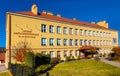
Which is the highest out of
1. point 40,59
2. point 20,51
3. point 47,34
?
point 47,34

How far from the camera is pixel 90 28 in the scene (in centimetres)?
5619

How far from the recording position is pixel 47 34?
4191cm

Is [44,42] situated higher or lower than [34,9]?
lower

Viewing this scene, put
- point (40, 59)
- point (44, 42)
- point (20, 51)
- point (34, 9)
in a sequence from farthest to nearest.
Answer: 1. point (34, 9)
2. point (44, 42)
3. point (20, 51)
4. point (40, 59)

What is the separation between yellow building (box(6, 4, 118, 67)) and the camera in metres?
35.2

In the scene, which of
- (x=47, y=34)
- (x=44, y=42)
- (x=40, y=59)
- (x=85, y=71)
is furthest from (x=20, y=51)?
(x=85, y=71)

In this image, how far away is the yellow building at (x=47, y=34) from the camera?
116 ft

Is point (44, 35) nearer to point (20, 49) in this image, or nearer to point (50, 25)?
point (50, 25)

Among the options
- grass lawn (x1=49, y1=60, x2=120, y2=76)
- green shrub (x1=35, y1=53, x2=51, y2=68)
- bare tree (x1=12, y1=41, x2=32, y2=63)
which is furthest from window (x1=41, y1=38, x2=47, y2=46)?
grass lawn (x1=49, y1=60, x2=120, y2=76)

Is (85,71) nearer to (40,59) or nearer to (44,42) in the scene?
(40,59)

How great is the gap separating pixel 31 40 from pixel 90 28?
24.4 meters

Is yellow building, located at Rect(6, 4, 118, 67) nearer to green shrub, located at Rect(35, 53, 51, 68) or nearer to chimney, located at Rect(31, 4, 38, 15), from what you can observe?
chimney, located at Rect(31, 4, 38, 15)

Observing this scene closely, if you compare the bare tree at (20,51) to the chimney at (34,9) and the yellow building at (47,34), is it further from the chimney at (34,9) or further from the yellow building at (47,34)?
the chimney at (34,9)

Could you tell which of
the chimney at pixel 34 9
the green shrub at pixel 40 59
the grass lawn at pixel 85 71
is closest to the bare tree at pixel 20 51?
the green shrub at pixel 40 59
